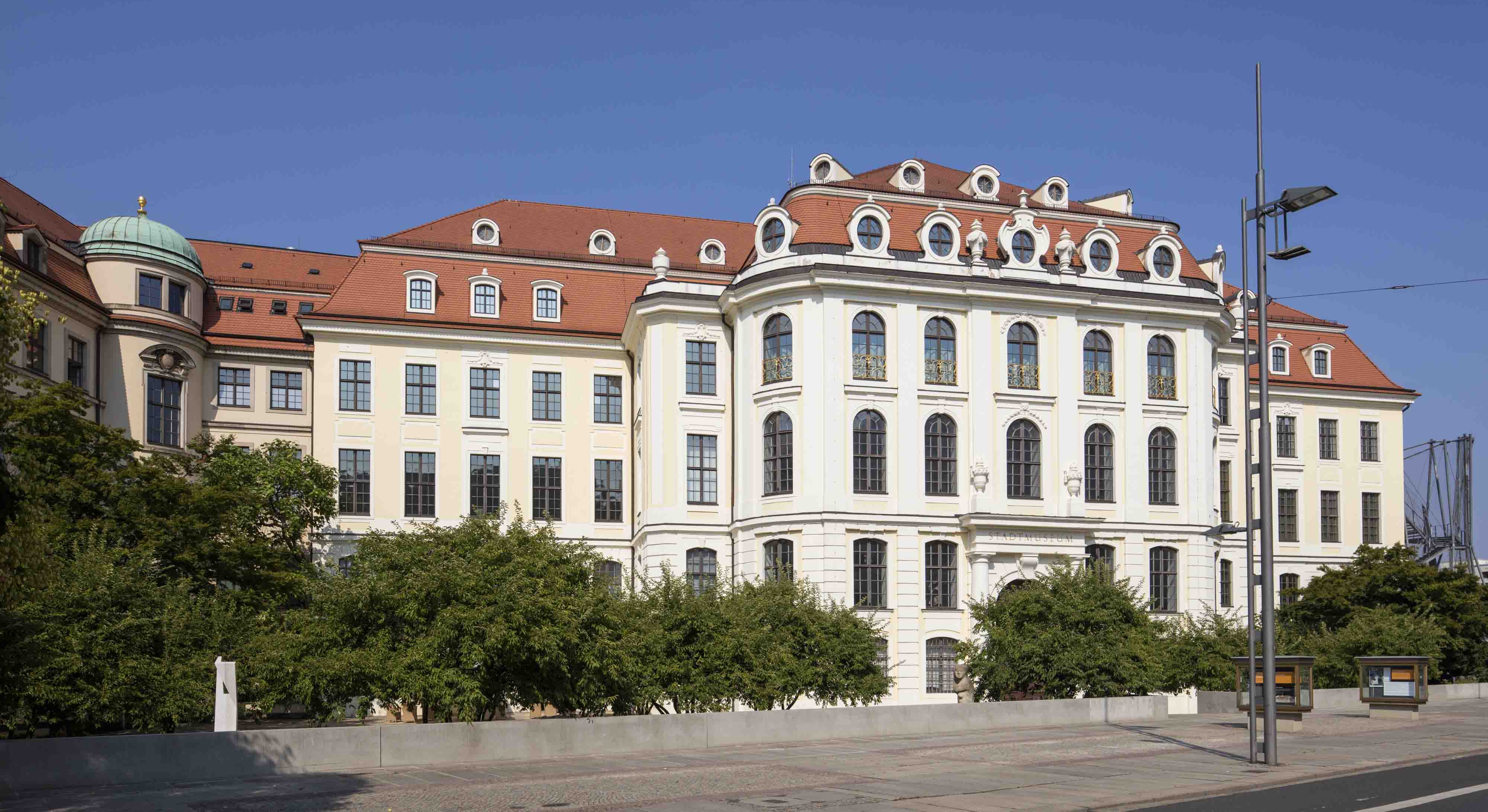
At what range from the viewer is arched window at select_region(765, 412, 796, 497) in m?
46.6

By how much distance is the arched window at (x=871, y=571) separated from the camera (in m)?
45.6

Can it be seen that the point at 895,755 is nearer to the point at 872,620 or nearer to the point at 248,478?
the point at 872,620

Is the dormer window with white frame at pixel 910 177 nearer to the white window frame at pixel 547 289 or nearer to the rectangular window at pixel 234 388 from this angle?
the white window frame at pixel 547 289

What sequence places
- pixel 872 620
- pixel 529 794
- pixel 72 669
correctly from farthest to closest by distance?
pixel 872 620 < pixel 72 669 < pixel 529 794

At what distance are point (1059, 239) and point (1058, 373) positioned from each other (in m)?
5.05

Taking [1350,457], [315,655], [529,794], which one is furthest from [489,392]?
[1350,457]

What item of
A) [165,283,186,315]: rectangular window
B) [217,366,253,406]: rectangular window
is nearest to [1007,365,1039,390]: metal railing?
[217,366,253,406]: rectangular window

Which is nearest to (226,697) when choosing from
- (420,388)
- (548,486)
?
(420,388)

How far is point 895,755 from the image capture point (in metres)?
26.3

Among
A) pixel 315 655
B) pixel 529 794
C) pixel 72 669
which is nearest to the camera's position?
pixel 529 794

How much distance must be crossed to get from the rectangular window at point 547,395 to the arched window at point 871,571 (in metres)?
13.5

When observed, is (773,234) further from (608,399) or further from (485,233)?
(485,233)

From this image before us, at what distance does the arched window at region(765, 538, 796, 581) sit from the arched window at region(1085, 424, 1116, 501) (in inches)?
411

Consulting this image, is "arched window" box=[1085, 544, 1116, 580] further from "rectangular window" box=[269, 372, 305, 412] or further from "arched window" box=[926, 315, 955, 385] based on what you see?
"rectangular window" box=[269, 372, 305, 412]
